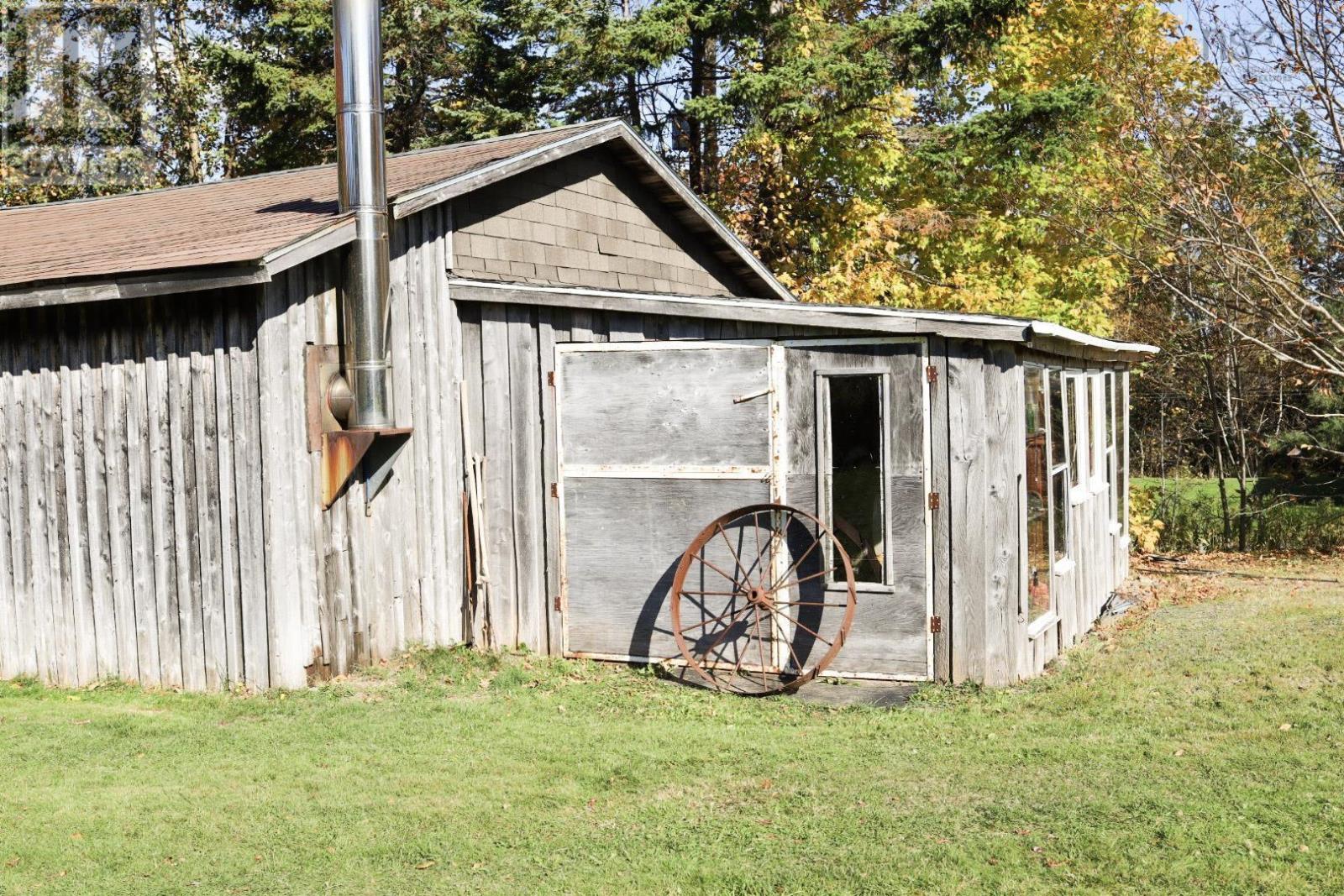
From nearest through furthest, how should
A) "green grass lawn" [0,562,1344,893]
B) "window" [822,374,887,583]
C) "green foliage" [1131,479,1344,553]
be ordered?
"green grass lawn" [0,562,1344,893] → "window" [822,374,887,583] → "green foliage" [1131,479,1344,553]

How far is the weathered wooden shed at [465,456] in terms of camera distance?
784 centimetres

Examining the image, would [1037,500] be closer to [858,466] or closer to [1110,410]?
[858,466]

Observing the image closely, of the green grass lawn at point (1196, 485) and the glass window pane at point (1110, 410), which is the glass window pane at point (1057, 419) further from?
the green grass lawn at point (1196, 485)

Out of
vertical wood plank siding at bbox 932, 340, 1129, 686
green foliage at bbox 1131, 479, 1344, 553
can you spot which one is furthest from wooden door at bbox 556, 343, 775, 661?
green foliage at bbox 1131, 479, 1344, 553

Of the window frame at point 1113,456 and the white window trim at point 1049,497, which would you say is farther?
the window frame at point 1113,456

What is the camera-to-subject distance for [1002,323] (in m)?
7.63

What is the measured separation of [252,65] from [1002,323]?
17.6 metres

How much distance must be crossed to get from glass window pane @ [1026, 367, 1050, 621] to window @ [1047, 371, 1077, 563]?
0.19m

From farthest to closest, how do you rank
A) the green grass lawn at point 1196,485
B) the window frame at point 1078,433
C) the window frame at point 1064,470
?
the green grass lawn at point 1196,485 < the window frame at point 1078,433 < the window frame at point 1064,470

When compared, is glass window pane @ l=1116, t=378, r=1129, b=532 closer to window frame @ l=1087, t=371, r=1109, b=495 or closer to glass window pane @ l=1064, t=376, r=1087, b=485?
window frame @ l=1087, t=371, r=1109, b=495

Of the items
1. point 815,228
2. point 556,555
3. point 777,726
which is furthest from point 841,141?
point 777,726

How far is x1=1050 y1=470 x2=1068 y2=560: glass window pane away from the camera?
360 inches

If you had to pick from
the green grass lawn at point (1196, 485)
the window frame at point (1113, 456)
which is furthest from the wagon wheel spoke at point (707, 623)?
the green grass lawn at point (1196, 485)

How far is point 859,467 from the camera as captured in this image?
8.23m
